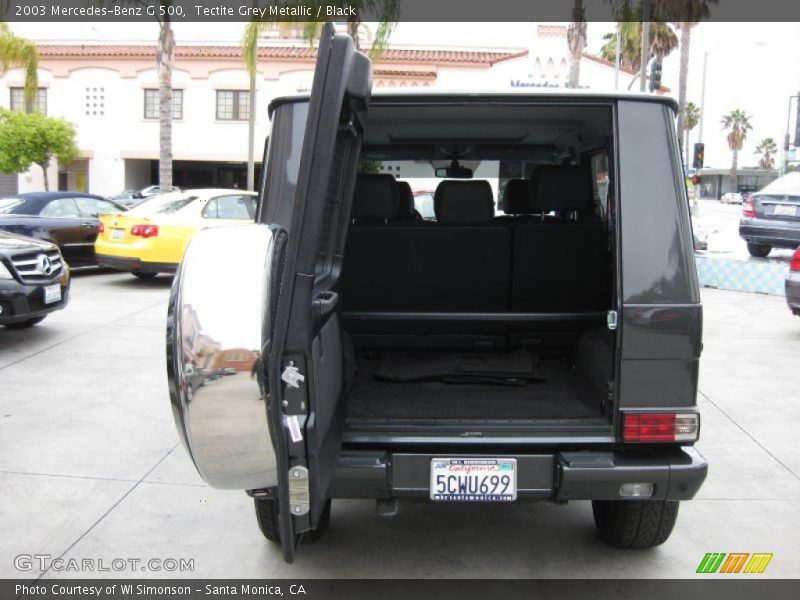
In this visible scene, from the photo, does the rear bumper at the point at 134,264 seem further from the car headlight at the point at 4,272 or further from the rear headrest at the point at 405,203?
the rear headrest at the point at 405,203

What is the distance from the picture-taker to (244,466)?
8.27 ft

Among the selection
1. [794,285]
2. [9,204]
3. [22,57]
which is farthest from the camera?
[22,57]

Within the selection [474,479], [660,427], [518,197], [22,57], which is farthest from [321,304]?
[22,57]

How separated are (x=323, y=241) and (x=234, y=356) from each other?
817 millimetres

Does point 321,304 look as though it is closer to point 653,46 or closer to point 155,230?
point 155,230

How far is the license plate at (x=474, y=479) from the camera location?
3.09 metres

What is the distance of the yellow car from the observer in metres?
11.6

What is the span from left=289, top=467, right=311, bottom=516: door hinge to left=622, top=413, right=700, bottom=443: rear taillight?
1.34 meters

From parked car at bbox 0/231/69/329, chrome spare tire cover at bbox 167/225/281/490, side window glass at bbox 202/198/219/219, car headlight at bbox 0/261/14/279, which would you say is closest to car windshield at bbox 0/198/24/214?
side window glass at bbox 202/198/219/219

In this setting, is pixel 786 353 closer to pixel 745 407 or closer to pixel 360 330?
pixel 745 407

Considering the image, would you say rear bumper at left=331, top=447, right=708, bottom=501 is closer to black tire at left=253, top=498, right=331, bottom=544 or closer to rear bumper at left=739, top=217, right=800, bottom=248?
black tire at left=253, top=498, right=331, bottom=544

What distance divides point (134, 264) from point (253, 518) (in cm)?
841

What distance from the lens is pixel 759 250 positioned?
15680 millimetres

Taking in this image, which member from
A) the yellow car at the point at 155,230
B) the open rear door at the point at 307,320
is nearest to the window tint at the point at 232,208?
the yellow car at the point at 155,230
